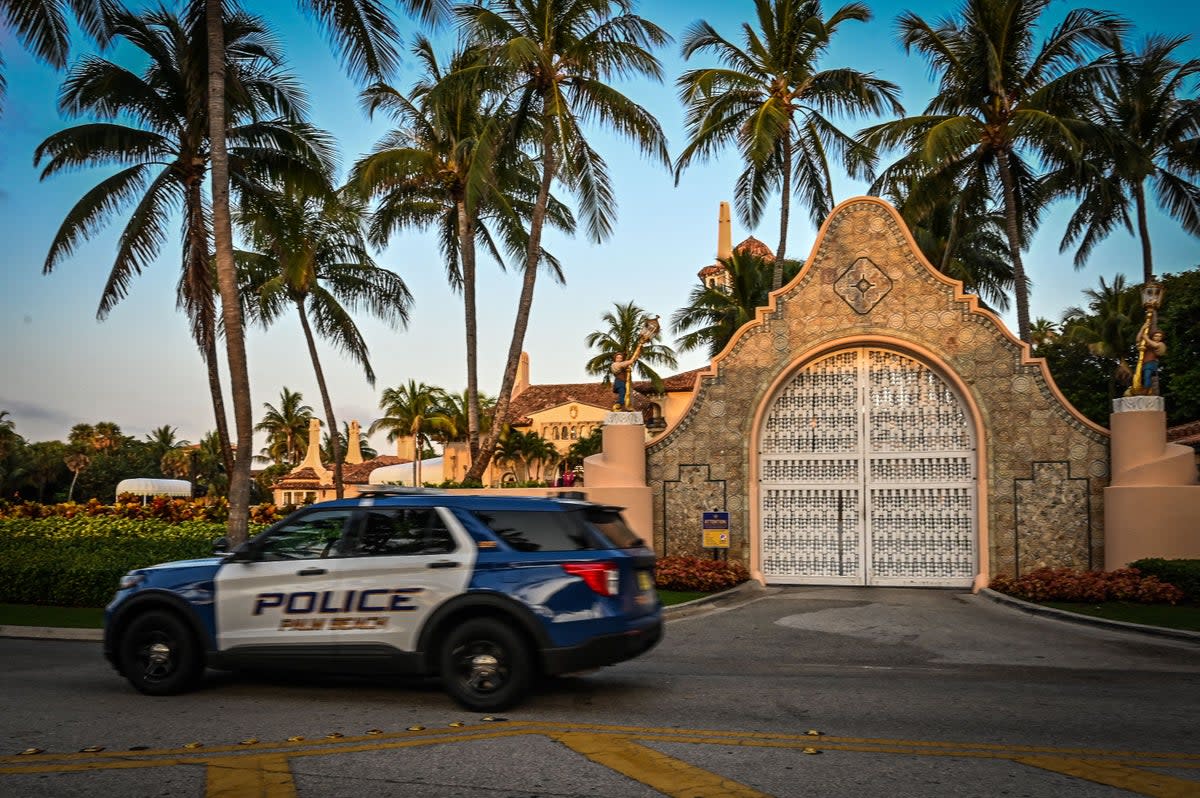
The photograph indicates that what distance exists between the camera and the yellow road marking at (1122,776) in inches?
217

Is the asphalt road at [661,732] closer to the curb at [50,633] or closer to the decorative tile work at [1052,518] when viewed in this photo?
the curb at [50,633]

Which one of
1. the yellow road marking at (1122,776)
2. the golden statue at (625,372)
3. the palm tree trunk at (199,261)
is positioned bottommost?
the yellow road marking at (1122,776)

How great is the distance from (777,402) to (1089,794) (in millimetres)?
14825

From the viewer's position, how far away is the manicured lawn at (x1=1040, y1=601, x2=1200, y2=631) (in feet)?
45.0

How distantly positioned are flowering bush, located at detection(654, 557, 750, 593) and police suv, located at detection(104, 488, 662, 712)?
9501 mm

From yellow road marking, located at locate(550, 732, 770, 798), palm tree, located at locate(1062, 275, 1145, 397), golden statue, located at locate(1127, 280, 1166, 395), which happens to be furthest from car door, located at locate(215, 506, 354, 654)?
palm tree, located at locate(1062, 275, 1145, 397)

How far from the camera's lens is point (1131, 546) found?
17234 mm

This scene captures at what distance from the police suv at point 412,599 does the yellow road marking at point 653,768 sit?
0.98 metres

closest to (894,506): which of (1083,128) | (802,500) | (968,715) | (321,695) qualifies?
(802,500)

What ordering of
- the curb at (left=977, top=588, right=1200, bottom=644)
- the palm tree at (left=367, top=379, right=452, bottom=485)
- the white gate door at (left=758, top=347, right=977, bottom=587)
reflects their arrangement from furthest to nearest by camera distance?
the palm tree at (left=367, top=379, right=452, bottom=485), the white gate door at (left=758, top=347, right=977, bottom=587), the curb at (left=977, top=588, right=1200, bottom=644)

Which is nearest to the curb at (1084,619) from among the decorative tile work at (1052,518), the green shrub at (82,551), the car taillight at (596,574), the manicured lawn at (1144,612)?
the manicured lawn at (1144,612)

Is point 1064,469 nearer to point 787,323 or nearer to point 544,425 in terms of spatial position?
point 787,323

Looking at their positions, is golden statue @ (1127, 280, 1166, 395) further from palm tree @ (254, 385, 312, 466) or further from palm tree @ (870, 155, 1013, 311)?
palm tree @ (254, 385, 312, 466)

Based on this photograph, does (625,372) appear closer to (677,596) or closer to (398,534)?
(677,596)
